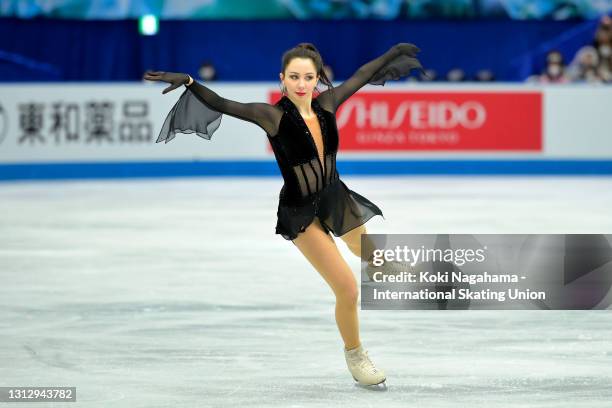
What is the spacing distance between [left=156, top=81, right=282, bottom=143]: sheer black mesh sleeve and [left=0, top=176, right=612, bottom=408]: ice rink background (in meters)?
0.94

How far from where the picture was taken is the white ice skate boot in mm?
4535

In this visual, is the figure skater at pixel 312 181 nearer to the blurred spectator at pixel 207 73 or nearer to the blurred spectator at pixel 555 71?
the blurred spectator at pixel 207 73

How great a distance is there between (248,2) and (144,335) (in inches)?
481

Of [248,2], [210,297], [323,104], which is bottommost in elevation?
[210,297]

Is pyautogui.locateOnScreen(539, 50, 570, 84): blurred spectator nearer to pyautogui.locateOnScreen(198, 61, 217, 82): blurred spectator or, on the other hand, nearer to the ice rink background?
pyautogui.locateOnScreen(198, 61, 217, 82): blurred spectator

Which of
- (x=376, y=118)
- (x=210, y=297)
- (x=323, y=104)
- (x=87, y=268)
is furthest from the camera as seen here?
(x=376, y=118)

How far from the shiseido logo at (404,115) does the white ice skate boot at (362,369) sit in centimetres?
1044

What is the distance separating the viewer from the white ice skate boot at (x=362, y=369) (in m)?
4.54

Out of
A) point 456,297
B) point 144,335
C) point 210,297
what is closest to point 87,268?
point 210,297

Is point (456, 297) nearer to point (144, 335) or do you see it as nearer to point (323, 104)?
point (323, 104)

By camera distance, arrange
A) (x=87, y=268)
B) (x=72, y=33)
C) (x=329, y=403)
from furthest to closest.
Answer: (x=72, y=33) < (x=87, y=268) < (x=329, y=403)

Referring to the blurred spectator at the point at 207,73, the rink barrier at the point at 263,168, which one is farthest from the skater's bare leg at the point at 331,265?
the blurred spectator at the point at 207,73

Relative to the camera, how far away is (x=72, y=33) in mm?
17359

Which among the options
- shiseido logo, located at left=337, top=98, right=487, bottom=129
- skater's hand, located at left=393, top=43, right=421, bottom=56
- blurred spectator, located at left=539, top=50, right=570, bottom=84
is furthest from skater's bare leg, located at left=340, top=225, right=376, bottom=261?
blurred spectator, located at left=539, top=50, right=570, bottom=84
